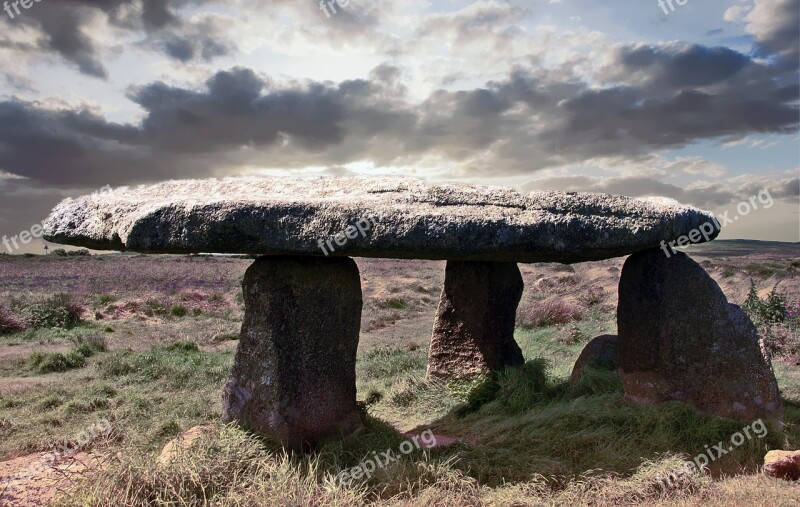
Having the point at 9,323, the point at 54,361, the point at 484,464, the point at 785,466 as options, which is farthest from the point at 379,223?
the point at 9,323

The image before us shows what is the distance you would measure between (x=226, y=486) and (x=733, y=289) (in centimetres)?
2079

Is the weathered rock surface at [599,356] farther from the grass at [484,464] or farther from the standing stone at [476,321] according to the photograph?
the grass at [484,464]

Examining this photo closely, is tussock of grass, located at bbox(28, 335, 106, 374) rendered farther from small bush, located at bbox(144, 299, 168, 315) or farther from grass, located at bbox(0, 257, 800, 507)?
small bush, located at bbox(144, 299, 168, 315)

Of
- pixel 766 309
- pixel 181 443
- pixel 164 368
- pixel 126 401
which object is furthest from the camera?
pixel 766 309

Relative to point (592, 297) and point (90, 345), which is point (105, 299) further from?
point (592, 297)

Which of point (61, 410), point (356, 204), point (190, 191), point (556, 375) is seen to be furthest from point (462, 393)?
point (61, 410)

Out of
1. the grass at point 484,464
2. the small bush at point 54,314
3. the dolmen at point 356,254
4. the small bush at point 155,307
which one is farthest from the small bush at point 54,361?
the small bush at point 155,307

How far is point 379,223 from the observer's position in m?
6.05

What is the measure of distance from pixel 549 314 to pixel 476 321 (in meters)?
8.78

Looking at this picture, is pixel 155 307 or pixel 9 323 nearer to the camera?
pixel 9 323

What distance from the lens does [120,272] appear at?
33562 millimetres

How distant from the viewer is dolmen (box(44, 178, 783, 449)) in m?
6.07

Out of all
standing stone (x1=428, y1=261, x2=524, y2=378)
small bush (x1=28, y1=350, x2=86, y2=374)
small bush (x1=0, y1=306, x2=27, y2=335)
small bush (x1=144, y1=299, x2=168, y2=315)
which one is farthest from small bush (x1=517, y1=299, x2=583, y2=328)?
small bush (x1=0, y1=306, x2=27, y2=335)

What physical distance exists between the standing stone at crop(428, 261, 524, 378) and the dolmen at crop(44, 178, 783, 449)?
75.9 inches
